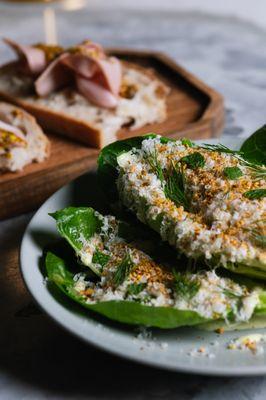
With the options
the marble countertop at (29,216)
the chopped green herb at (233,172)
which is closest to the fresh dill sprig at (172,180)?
the chopped green herb at (233,172)

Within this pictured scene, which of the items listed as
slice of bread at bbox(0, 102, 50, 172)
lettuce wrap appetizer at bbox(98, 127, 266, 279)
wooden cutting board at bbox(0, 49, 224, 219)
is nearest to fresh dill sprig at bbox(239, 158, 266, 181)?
lettuce wrap appetizer at bbox(98, 127, 266, 279)

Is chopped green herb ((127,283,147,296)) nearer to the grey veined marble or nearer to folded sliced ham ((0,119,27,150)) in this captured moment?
folded sliced ham ((0,119,27,150))

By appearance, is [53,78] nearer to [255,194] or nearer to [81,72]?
[81,72]

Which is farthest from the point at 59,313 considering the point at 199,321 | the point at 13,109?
the point at 13,109

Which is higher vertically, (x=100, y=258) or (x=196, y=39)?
(x=100, y=258)

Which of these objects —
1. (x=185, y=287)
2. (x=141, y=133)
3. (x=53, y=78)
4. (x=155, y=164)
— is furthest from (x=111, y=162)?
(x=53, y=78)

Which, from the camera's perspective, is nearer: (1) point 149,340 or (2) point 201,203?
(1) point 149,340
